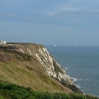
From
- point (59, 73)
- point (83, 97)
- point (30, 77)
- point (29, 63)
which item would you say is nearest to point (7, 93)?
point (83, 97)

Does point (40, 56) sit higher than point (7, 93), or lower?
higher

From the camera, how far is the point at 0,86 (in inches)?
907

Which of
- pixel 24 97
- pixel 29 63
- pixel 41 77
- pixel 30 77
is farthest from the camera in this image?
pixel 29 63

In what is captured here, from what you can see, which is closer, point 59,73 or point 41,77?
point 41,77

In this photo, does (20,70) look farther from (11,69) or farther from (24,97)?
(24,97)

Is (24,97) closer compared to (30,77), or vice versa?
(24,97)

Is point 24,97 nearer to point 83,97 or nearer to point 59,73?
point 83,97

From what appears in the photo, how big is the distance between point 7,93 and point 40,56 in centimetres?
7408

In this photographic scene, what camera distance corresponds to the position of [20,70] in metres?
44.2

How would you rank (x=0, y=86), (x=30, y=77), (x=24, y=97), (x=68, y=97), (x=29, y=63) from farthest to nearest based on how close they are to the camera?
1. (x=29, y=63)
2. (x=30, y=77)
3. (x=0, y=86)
4. (x=68, y=97)
5. (x=24, y=97)

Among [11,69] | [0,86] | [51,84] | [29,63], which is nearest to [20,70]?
[11,69]

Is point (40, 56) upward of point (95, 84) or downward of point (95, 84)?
upward

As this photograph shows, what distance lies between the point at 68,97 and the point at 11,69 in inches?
907

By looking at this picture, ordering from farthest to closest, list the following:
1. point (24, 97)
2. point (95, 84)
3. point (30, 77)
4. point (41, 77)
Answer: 1. point (95, 84)
2. point (41, 77)
3. point (30, 77)
4. point (24, 97)
